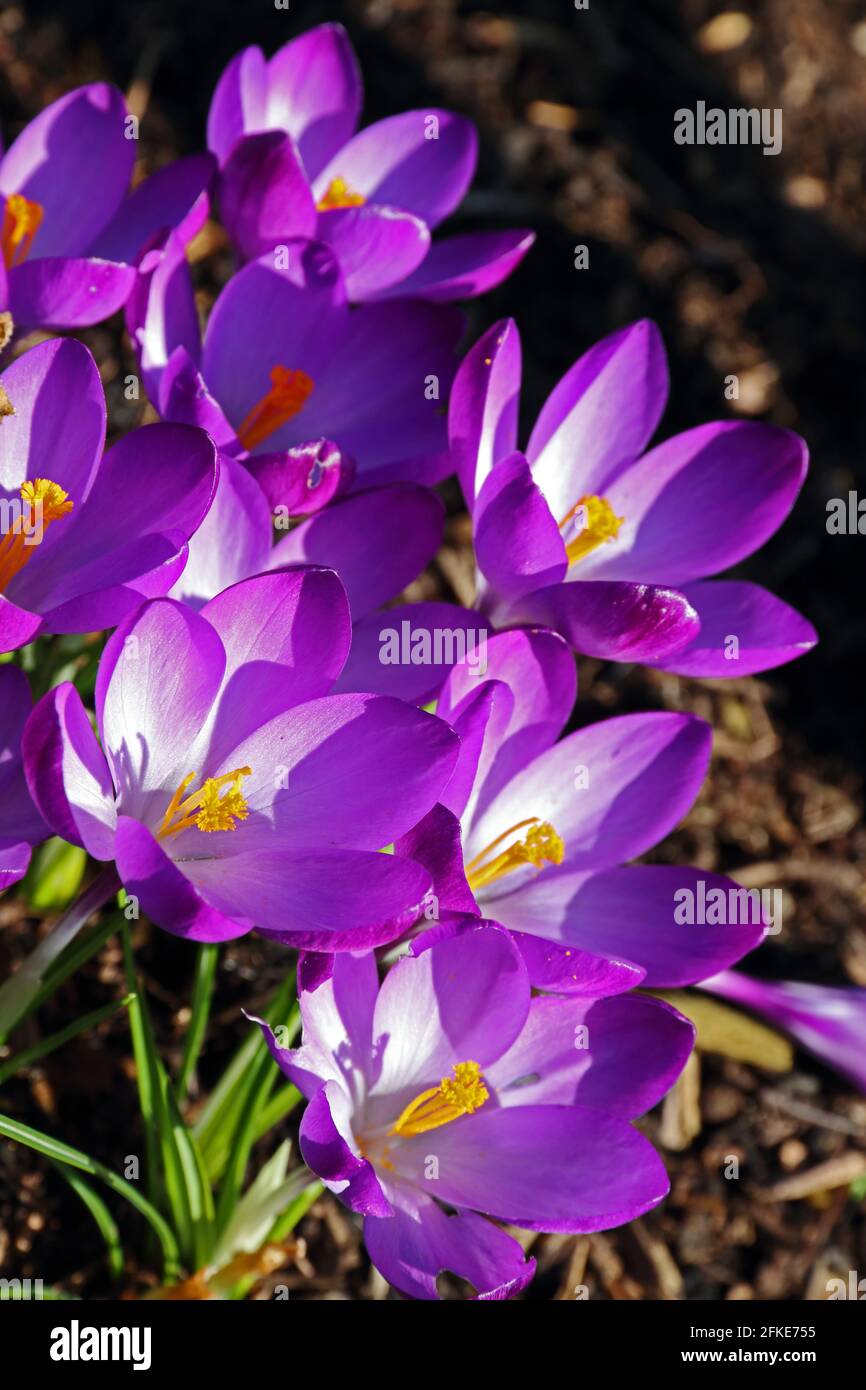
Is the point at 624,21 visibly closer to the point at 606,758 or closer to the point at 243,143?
the point at 243,143

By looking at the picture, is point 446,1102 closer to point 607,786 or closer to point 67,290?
point 607,786

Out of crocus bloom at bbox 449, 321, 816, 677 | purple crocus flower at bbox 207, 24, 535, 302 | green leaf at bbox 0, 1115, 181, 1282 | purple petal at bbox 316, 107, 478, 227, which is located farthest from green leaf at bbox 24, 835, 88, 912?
purple petal at bbox 316, 107, 478, 227

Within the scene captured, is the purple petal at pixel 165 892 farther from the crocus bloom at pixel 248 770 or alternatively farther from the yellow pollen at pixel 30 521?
the yellow pollen at pixel 30 521

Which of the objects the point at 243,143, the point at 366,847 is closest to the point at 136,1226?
the point at 366,847

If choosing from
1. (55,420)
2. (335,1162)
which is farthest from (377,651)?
(335,1162)
